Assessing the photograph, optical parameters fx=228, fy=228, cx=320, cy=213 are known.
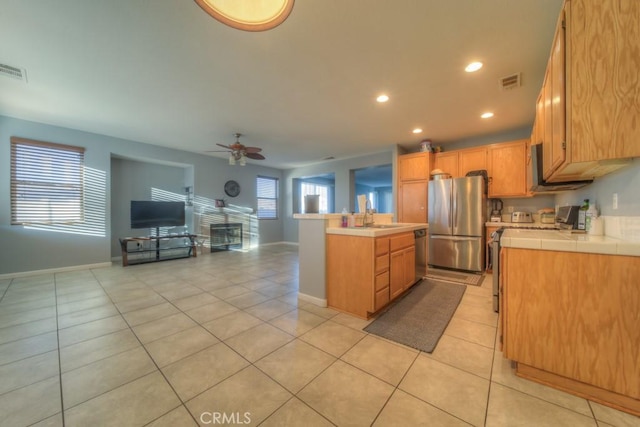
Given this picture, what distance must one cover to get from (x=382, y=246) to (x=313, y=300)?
3.52 ft

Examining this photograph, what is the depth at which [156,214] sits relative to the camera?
5461mm

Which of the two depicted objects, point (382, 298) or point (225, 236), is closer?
point (382, 298)

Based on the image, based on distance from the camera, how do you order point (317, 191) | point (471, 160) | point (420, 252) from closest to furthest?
point (420, 252) → point (471, 160) → point (317, 191)

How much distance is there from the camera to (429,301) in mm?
2824

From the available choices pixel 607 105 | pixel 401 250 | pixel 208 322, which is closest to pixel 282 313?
pixel 208 322

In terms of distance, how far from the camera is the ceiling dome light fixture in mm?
1521

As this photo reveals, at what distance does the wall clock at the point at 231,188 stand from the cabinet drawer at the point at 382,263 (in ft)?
18.1

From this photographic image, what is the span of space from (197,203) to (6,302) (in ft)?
12.0

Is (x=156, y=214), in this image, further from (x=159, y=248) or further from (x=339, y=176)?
(x=339, y=176)

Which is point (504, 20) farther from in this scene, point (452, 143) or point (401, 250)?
point (452, 143)

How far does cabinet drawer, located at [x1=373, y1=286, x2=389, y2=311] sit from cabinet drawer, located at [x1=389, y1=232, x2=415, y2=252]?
1.56 feet

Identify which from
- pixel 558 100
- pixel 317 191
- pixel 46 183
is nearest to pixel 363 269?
pixel 558 100

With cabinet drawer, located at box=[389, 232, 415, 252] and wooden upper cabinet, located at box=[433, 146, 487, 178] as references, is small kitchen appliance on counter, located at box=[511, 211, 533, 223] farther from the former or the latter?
cabinet drawer, located at box=[389, 232, 415, 252]

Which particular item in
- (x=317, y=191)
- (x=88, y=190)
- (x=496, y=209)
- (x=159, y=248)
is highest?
(x=317, y=191)
